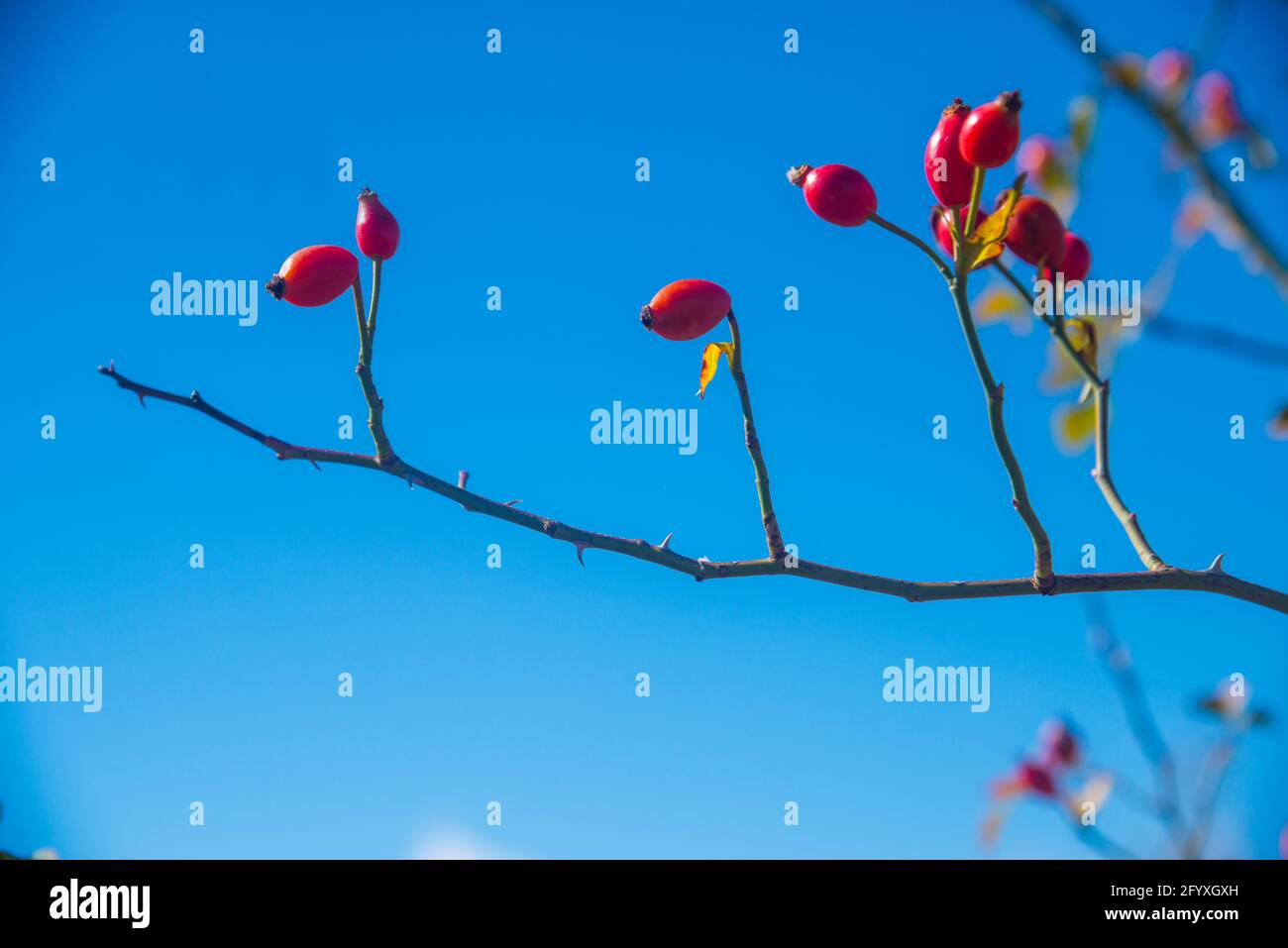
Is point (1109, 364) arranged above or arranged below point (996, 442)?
above

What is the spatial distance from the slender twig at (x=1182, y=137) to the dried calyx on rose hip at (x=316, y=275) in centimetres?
110

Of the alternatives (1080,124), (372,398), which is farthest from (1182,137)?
(372,398)

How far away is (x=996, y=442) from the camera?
135 cm

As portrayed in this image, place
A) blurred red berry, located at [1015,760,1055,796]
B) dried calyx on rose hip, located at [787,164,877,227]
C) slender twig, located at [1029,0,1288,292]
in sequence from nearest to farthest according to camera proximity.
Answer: slender twig, located at [1029,0,1288,292], dried calyx on rose hip, located at [787,164,877,227], blurred red berry, located at [1015,760,1055,796]

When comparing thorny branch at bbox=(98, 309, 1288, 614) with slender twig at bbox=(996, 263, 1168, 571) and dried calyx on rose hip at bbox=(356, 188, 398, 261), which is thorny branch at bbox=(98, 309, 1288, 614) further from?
dried calyx on rose hip at bbox=(356, 188, 398, 261)

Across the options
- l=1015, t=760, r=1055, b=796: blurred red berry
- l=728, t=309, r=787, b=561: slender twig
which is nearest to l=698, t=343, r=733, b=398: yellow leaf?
l=728, t=309, r=787, b=561: slender twig

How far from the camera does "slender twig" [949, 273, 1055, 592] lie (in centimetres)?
131

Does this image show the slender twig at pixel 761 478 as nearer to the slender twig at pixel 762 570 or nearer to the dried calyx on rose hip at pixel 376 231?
the slender twig at pixel 762 570

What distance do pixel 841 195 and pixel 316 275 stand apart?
874 millimetres

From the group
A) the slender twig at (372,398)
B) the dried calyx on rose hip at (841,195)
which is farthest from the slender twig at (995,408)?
the slender twig at (372,398)

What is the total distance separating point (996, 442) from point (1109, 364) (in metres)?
0.30

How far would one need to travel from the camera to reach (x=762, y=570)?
140 cm
